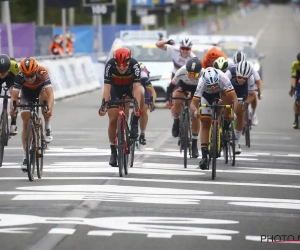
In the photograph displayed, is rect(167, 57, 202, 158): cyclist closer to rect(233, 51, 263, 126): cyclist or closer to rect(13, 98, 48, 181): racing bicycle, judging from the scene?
rect(233, 51, 263, 126): cyclist

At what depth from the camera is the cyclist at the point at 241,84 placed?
16781 mm

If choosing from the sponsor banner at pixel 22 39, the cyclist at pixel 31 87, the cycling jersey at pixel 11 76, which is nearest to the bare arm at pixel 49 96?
the cyclist at pixel 31 87

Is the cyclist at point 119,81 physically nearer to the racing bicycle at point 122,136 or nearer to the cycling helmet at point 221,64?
the racing bicycle at point 122,136

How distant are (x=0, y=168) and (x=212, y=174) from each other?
308cm

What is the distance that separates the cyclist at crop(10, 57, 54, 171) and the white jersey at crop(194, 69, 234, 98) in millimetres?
1910

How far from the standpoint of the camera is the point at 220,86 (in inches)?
589

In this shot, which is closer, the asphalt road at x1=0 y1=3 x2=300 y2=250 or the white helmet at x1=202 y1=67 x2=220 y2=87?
the asphalt road at x1=0 y1=3 x2=300 y2=250

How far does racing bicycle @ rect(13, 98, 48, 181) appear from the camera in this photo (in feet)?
44.7

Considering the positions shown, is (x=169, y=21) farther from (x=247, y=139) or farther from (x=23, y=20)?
(x=247, y=139)

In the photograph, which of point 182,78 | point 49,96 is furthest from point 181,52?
point 49,96

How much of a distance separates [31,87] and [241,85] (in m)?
4.26

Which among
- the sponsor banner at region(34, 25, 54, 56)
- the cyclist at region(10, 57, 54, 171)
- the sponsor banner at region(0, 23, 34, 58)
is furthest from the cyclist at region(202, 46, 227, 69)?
the sponsor banner at region(34, 25, 54, 56)

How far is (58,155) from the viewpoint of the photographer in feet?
57.4

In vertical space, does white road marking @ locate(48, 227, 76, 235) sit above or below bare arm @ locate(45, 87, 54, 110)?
below
